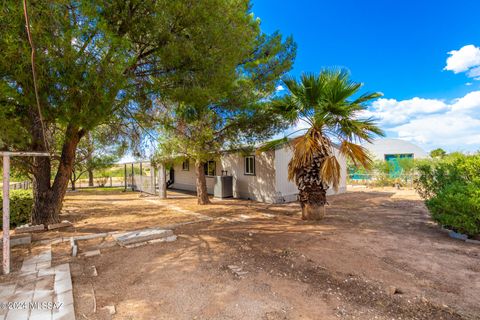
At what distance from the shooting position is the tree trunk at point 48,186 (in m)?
6.57

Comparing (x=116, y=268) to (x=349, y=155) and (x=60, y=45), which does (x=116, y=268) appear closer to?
(x=60, y=45)

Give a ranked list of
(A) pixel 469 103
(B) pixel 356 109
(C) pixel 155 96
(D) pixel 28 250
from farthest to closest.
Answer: (A) pixel 469 103 < (B) pixel 356 109 < (C) pixel 155 96 < (D) pixel 28 250

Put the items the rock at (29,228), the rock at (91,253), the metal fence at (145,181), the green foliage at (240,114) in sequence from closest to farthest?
1. the rock at (91,253)
2. the rock at (29,228)
3. the green foliage at (240,114)
4. the metal fence at (145,181)

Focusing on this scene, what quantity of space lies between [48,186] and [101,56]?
4.74 m

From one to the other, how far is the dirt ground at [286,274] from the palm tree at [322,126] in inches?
47.5

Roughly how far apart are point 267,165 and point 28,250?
28.2ft

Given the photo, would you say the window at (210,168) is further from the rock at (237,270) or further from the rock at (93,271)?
the rock at (237,270)

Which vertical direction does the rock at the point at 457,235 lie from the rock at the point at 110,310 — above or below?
below

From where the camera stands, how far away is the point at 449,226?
595 cm

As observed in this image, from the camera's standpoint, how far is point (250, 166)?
12234 millimetres

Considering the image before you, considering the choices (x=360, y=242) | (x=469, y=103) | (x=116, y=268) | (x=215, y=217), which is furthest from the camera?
Answer: (x=469, y=103)

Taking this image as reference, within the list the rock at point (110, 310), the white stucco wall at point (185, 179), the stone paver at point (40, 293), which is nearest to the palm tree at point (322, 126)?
the rock at point (110, 310)

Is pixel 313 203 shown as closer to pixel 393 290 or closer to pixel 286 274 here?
pixel 286 274

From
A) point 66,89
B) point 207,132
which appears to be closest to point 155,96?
point 66,89
